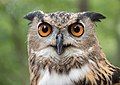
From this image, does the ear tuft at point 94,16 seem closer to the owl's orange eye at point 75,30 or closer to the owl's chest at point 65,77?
the owl's orange eye at point 75,30

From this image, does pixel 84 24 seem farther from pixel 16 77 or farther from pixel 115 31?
pixel 115 31

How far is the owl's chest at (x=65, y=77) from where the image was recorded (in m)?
5.88

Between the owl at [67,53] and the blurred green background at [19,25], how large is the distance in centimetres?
233

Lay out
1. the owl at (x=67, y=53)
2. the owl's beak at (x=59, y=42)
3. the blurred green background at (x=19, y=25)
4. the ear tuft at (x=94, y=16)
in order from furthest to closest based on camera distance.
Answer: the blurred green background at (x=19, y=25) → the ear tuft at (x=94, y=16) → the owl at (x=67, y=53) → the owl's beak at (x=59, y=42)

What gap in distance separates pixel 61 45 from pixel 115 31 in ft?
32.3

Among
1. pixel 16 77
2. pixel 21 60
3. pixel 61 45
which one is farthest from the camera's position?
pixel 21 60

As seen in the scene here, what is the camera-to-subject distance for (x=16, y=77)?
30.5 ft

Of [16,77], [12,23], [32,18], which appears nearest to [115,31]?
[12,23]

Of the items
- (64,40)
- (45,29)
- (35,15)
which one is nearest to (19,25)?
(35,15)

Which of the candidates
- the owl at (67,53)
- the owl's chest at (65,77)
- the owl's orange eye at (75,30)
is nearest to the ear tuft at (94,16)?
the owl at (67,53)

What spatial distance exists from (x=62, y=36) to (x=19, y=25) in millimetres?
6395

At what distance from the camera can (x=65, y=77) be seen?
5.90 m

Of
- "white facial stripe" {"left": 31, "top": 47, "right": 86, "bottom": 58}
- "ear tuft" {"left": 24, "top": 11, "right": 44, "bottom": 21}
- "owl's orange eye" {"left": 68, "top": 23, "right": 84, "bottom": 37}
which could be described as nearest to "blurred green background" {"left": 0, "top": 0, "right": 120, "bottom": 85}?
"ear tuft" {"left": 24, "top": 11, "right": 44, "bottom": 21}

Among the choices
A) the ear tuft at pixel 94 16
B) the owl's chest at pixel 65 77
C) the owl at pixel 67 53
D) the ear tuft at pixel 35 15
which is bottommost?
the owl's chest at pixel 65 77
